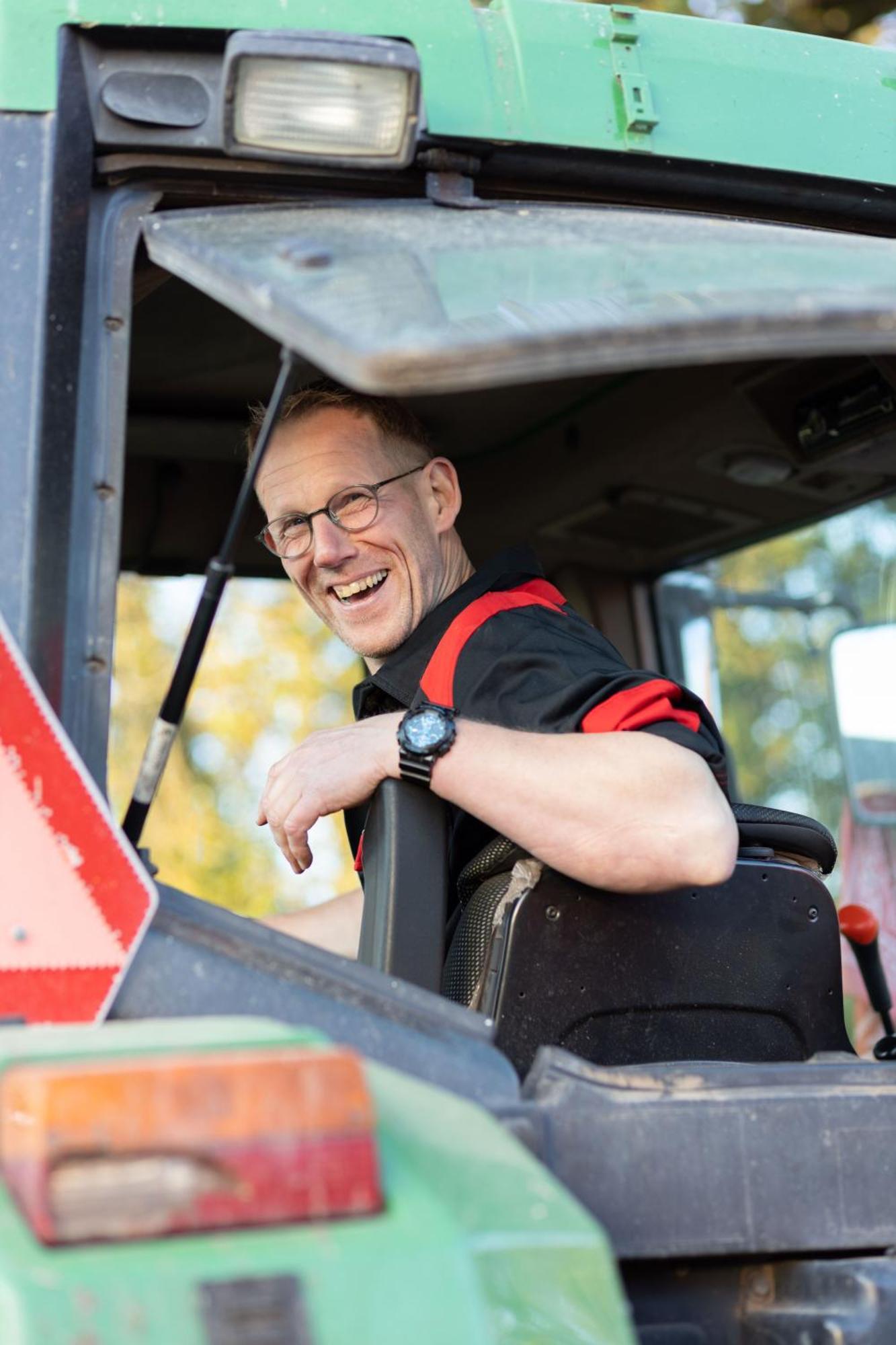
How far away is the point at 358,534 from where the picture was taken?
2.76 meters

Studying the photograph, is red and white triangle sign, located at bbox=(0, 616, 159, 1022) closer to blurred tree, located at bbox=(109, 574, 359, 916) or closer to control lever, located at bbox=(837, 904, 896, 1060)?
control lever, located at bbox=(837, 904, 896, 1060)

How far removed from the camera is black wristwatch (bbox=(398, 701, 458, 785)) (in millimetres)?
2086

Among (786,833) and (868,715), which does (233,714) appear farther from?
(786,833)

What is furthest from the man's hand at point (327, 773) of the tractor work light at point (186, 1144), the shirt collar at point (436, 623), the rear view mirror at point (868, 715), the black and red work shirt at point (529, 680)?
the rear view mirror at point (868, 715)

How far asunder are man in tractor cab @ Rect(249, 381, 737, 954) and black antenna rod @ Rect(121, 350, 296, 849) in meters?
0.36

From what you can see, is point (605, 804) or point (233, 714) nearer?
point (605, 804)

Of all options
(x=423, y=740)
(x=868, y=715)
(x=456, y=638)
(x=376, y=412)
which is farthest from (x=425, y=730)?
(x=868, y=715)

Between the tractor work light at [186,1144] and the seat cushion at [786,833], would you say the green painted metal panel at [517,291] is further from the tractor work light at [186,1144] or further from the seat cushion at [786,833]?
the seat cushion at [786,833]

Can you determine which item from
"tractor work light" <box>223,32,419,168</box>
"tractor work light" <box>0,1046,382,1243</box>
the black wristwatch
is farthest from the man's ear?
Result: "tractor work light" <box>0,1046,382,1243</box>

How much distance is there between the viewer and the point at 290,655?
44.5 feet

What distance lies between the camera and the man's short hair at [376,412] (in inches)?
108

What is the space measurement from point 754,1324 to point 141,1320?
875mm

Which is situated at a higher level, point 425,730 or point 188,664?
point 188,664

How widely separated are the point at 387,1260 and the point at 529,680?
45.1 inches
